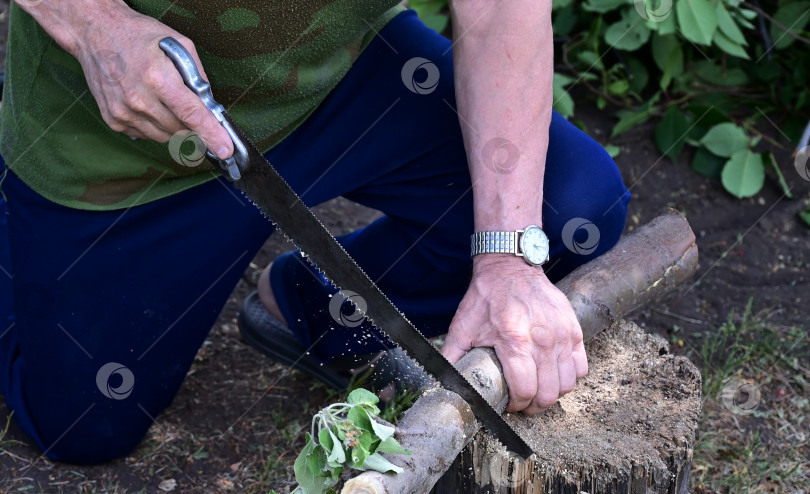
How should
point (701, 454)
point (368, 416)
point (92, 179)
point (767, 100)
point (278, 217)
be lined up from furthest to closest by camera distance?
1. point (767, 100)
2. point (701, 454)
3. point (92, 179)
4. point (278, 217)
5. point (368, 416)

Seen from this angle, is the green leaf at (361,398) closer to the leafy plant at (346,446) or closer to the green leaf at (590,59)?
the leafy plant at (346,446)

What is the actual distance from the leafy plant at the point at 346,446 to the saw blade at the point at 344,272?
0.29m

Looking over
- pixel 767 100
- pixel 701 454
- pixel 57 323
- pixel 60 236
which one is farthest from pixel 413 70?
pixel 767 100

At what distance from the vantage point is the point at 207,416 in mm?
3137

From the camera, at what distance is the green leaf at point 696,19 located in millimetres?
3932

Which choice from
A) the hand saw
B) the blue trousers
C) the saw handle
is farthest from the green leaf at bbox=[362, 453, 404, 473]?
the blue trousers

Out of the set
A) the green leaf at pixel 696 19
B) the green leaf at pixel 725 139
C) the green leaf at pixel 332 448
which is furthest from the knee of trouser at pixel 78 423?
the green leaf at pixel 725 139

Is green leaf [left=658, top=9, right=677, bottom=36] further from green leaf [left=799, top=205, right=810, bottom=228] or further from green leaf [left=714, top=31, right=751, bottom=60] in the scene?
green leaf [left=799, top=205, right=810, bottom=228]

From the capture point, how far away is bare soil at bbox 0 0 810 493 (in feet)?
9.41

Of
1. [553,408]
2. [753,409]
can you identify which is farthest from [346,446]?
[753,409]

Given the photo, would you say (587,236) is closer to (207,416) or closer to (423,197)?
(423,197)

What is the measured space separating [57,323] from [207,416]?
706 mm

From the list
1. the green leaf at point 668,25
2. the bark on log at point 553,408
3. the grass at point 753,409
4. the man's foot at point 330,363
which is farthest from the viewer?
the green leaf at point 668,25

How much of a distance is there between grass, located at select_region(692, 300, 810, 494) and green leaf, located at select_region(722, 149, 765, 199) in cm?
71
